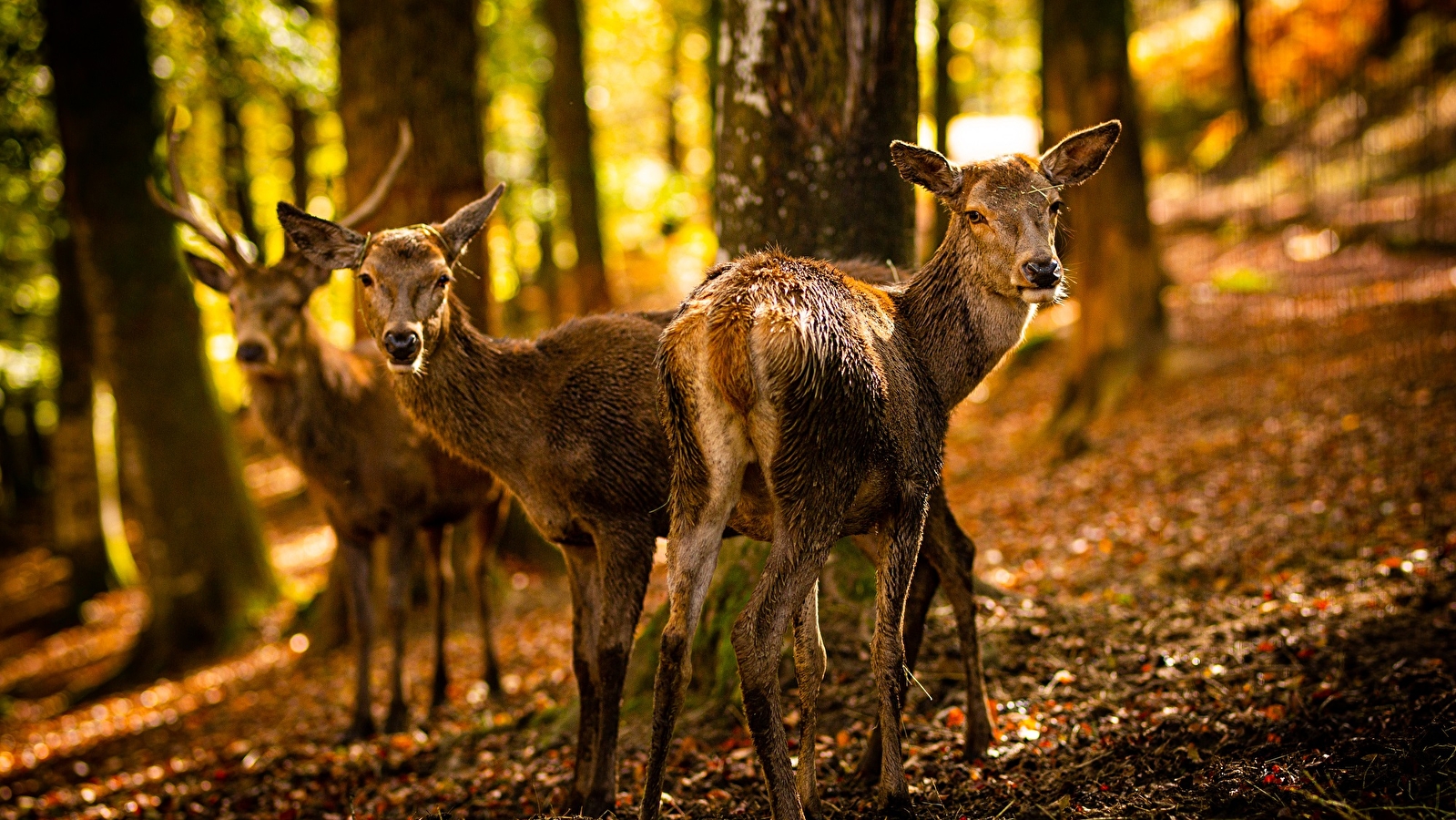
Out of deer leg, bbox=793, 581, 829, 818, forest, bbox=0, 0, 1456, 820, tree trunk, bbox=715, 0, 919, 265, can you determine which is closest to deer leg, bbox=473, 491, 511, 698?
forest, bbox=0, 0, 1456, 820

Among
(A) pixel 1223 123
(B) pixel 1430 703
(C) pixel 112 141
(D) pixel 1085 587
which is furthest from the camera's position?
(A) pixel 1223 123

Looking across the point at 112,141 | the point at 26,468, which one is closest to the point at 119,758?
the point at 112,141

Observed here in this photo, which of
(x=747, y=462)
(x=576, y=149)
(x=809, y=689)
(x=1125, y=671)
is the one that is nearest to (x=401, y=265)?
(x=747, y=462)

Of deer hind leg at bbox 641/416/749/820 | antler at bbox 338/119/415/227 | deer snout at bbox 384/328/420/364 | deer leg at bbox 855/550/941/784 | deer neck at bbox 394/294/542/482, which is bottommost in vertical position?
deer leg at bbox 855/550/941/784

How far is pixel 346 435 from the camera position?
303 inches

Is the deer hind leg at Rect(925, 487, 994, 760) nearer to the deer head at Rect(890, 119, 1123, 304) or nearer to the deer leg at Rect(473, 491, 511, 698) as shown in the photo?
the deer head at Rect(890, 119, 1123, 304)

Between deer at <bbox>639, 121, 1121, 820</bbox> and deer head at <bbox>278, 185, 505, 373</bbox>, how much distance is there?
4.98 feet

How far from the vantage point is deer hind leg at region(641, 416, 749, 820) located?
13.3 ft

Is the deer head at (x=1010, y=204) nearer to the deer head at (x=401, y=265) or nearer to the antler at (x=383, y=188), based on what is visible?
the deer head at (x=401, y=265)

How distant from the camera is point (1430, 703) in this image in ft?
14.7

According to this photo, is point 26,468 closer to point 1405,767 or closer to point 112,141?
point 112,141

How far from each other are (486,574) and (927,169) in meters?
5.37

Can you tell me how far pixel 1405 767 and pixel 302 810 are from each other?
17.5 feet

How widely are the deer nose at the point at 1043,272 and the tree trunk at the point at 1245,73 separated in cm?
2032
